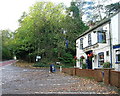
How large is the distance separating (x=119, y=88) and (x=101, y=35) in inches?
492

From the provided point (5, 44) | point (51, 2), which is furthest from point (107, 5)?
point (5, 44)

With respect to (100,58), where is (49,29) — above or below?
above

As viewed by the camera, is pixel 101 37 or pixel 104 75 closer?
pixel 104 75

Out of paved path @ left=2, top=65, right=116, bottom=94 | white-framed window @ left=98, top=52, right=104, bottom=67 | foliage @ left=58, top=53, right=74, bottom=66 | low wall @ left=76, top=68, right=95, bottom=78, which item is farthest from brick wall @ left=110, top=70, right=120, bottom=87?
foliage @ left=58, top=53, right=74, bottom=66

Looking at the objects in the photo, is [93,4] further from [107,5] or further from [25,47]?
[25,47]

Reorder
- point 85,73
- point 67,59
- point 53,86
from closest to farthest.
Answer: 1. point 53,86
2. point 85,73
3. point 67,59

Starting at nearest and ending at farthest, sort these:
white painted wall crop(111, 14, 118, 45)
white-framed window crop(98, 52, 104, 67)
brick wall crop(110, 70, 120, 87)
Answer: brick wall crop(110, 70, 120, 87)
white painted wall crop(111, 14, 118, 45)
white-framed window crop(98, 52, 104, 67)

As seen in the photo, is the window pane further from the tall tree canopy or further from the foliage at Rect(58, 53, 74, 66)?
the foliage at Rect(58, 53, 74, 66)

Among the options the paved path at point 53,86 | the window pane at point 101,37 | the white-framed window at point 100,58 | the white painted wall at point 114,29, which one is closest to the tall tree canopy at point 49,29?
the white-framed window at point 100,58

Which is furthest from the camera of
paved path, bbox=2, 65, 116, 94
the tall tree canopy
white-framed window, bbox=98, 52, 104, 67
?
the tall tree canopy

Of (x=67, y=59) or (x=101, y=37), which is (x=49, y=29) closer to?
(x=67, y=59)

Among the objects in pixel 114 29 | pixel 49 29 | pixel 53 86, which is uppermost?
pixel 49 29

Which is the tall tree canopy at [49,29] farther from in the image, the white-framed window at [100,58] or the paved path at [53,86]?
the paved path at [53,86]

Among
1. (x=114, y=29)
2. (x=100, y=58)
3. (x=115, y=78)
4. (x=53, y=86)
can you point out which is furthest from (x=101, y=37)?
(x=53, y=86)
